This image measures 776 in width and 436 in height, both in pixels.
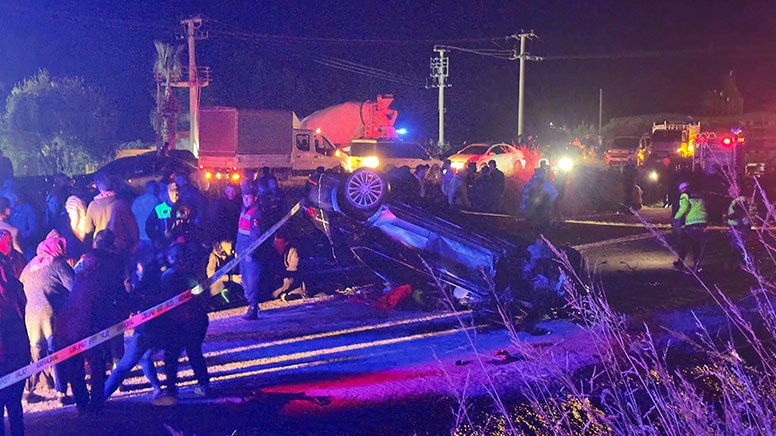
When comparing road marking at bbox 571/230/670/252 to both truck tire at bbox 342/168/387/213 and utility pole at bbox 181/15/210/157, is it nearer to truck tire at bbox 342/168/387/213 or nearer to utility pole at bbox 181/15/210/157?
truck tire at bbox 342/168/387/213

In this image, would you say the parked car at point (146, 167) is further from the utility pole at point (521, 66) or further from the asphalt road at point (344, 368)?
the utility pole at point (521, 66)

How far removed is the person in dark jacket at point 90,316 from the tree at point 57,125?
114 feet

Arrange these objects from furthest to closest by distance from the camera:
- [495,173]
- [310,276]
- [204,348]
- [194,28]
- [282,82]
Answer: [282,82], [194,28], [495,173], [310,276], [204,348]

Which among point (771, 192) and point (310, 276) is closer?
point (310, 276)

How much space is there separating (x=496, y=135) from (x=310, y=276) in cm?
5386

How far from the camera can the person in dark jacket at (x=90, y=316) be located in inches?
234

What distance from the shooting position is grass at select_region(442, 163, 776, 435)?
3.40 m

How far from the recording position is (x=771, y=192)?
26.2 metres

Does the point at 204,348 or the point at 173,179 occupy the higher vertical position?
the point at 173,179

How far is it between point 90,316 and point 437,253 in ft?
14.8

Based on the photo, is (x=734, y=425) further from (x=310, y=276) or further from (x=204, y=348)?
(x=310, y=276)

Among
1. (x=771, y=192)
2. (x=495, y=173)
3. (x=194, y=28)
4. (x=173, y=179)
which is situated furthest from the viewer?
(x=194, y=28)

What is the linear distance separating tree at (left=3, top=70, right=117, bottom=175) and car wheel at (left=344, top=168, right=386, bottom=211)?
31.2m

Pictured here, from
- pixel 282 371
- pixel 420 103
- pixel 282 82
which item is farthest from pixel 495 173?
pixel 420 103
